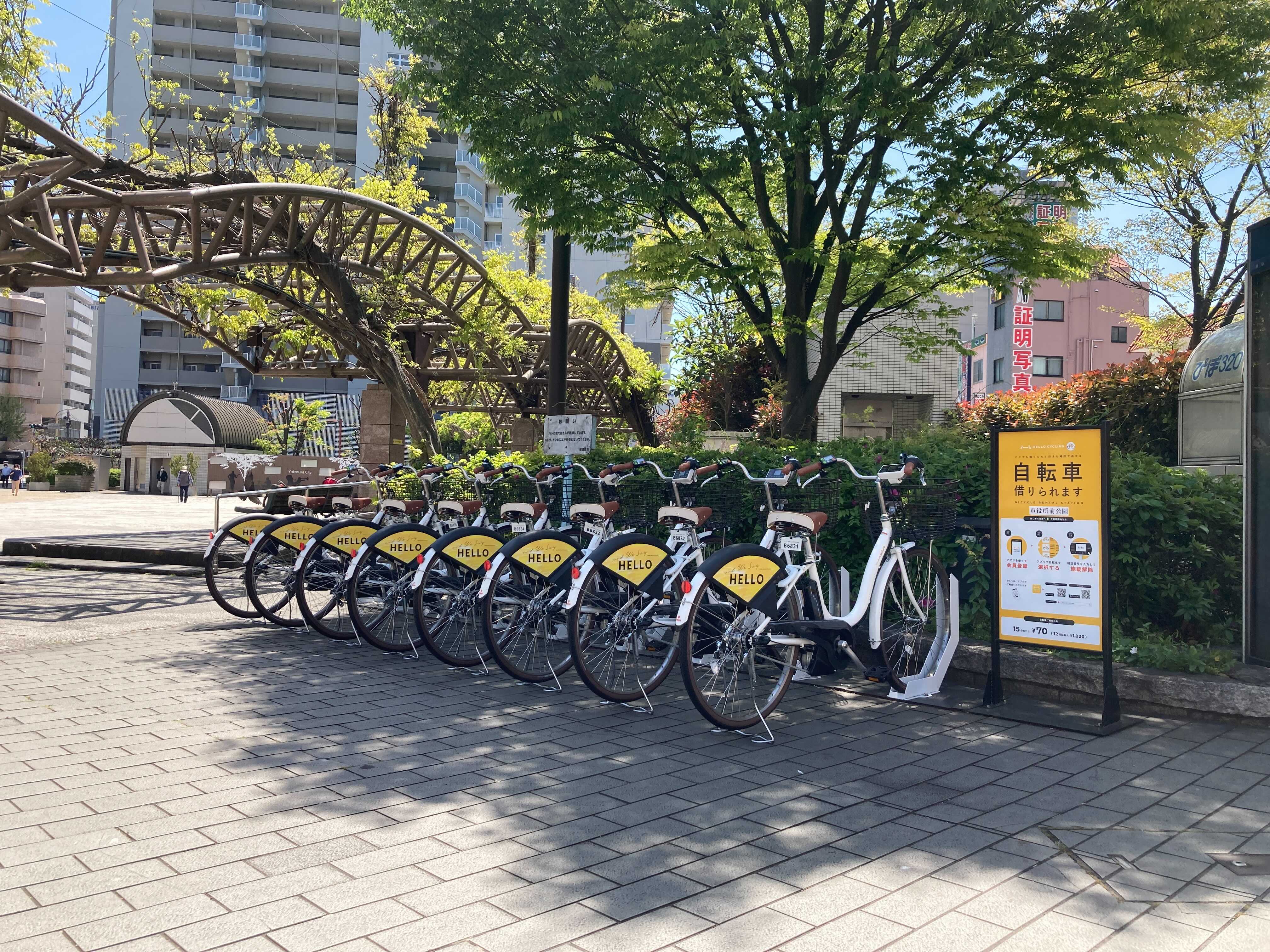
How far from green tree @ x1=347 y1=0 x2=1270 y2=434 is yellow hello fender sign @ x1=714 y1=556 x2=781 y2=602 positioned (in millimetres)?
5332

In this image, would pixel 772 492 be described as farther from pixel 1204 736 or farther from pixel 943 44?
pixel 943 44

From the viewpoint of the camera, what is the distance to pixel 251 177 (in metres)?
12.1

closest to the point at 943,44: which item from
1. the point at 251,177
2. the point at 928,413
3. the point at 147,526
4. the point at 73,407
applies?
the point at 251,177

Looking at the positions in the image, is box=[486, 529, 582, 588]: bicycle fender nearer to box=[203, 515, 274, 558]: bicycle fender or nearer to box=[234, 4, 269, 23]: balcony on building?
box=[203, 515, 274, 558]: bicycle fender

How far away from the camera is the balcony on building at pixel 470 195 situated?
62938 millimetres

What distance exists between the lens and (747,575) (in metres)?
4.97

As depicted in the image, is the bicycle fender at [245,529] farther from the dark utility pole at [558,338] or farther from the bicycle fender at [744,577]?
the bicycle fender at [744,577]

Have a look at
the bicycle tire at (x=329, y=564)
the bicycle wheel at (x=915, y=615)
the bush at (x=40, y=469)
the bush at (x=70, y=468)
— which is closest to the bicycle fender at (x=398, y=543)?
the bicycle tire at (x=329, y=564)

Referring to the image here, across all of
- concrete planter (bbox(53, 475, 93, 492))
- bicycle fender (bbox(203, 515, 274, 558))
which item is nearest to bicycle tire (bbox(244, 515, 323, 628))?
bicycle fender (bbox(203, 515, 274, 558))

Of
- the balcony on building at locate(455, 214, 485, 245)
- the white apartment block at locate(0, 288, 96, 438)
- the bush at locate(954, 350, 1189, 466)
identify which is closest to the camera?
the bush at locate(954, 350, 1189, 466)

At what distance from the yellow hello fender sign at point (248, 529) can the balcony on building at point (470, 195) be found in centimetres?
5767

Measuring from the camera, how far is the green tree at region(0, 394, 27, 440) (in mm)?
74375

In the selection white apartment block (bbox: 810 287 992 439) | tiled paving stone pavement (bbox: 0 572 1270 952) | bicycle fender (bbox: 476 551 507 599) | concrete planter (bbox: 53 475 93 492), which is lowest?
tiled paving stone pavement (bbox: 0 572 1270 952)

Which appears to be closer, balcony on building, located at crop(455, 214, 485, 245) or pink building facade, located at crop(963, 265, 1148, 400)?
pink building facade, located at crop(963, 265, 1148, 400)
